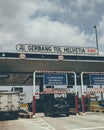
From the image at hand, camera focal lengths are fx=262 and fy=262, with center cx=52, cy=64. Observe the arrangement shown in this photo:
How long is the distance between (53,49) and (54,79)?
5.92 metres

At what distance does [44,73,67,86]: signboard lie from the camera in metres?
30.6

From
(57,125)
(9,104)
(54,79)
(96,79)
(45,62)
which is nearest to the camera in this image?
(57,125)

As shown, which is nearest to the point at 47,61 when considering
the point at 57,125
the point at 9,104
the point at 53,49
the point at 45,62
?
the point at 45,62

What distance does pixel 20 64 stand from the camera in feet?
110

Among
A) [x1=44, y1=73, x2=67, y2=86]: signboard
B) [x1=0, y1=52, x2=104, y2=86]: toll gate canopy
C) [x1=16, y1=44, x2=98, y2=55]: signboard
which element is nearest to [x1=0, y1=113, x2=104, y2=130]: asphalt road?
[x1=44, y1=73, x2=67, y2=86]: signboard

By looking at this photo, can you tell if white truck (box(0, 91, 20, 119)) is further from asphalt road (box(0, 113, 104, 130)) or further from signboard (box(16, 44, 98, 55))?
signboard (box(16, 44, 98, 55))

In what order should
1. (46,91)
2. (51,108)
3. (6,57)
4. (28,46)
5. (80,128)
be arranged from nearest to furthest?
(80,128) → (51,108) → (46,91) → (6,57) → (28,46)

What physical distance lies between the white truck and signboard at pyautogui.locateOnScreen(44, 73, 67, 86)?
4548 millimetres

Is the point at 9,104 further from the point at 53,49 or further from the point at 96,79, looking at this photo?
the point at 96,79

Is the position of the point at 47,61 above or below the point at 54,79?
above

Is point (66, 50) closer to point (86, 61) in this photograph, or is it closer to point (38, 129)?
point (86, 61)

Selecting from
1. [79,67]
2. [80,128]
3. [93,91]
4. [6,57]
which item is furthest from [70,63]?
[80,128]

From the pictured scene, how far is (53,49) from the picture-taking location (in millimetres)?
35469

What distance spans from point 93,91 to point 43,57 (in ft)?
26.2
